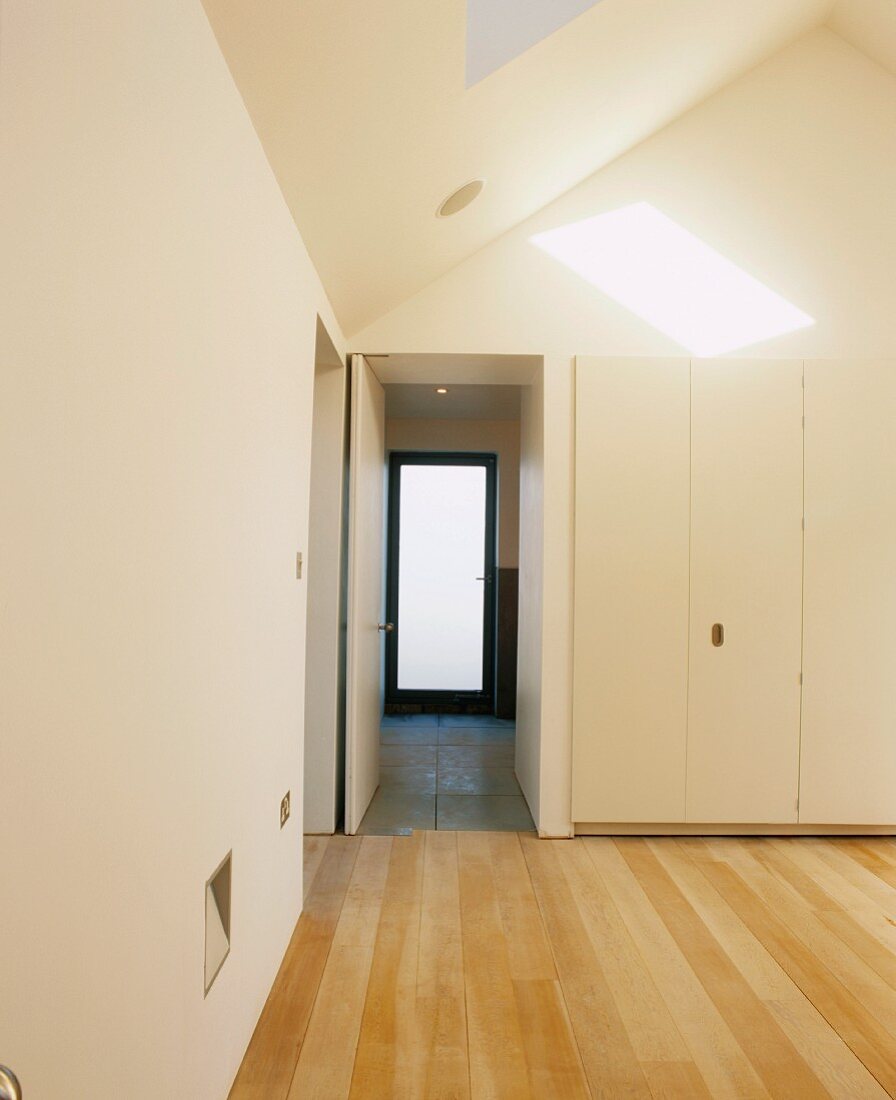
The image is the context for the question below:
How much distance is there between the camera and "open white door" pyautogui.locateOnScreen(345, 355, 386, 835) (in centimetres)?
358

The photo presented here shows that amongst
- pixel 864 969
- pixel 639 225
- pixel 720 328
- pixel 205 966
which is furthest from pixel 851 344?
pixel 205 966

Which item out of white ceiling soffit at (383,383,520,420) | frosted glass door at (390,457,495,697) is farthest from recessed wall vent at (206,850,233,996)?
frosted glass door at (390,457,495,697)

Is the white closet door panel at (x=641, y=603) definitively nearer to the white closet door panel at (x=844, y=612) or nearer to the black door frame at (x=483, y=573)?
the white closet door panel at (x=844, y=612)

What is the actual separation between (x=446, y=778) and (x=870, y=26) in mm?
4205

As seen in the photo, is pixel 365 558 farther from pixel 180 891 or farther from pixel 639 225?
pixel 180 891

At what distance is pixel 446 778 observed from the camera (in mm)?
4625

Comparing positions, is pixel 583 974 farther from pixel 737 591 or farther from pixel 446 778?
pixel 446 778

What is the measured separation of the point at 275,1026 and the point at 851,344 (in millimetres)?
3580

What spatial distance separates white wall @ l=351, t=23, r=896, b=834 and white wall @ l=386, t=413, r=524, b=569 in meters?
2.85

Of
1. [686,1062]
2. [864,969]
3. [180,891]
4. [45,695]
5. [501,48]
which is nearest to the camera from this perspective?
[45,695]

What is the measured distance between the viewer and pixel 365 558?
3.77 meters

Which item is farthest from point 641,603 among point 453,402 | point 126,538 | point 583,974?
point 126,538

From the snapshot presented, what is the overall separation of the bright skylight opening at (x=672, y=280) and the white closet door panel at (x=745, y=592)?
0.19 m

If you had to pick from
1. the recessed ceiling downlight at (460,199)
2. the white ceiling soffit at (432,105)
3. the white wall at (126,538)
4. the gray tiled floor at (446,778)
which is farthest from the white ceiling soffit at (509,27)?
the gray tiled floor at (446,778)
